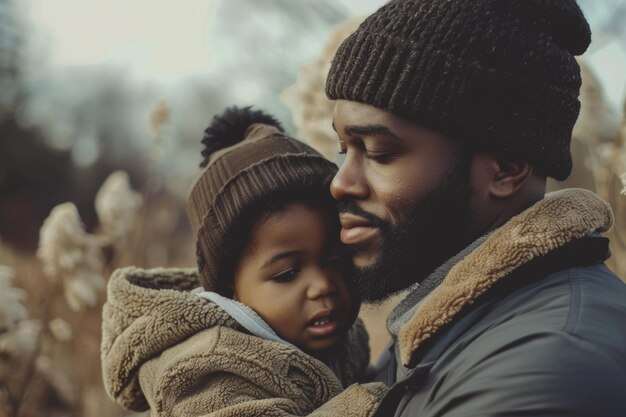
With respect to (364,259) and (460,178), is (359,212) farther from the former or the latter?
(460,178)

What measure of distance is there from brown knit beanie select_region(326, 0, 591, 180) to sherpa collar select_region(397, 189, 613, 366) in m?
0.20

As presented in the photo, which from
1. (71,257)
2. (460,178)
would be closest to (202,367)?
(460,178)

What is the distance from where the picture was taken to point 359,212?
1.91 m

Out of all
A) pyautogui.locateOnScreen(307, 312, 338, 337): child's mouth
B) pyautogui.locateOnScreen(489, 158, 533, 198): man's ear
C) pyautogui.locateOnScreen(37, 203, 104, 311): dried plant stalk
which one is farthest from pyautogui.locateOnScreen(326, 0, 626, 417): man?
pyautogui.locateOnScreen(37, 203, 104, 311): dried plant stalk

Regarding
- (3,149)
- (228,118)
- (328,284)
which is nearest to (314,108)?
(228,118)

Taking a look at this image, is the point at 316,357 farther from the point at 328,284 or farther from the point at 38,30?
the point at 38,30

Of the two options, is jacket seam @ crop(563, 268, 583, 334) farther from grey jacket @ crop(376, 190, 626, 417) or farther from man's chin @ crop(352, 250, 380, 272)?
man's chin @ crop(352, 250, 380, 272)

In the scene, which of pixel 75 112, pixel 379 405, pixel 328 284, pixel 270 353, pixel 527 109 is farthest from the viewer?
pixel 75 112

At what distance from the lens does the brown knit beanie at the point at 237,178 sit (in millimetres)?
2205

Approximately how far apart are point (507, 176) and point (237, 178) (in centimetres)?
74

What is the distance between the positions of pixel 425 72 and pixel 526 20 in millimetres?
239

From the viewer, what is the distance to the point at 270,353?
79.6 inches

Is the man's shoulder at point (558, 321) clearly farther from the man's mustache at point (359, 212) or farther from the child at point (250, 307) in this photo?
the child at point (250, 307)

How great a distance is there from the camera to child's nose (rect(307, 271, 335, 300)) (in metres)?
2.14
